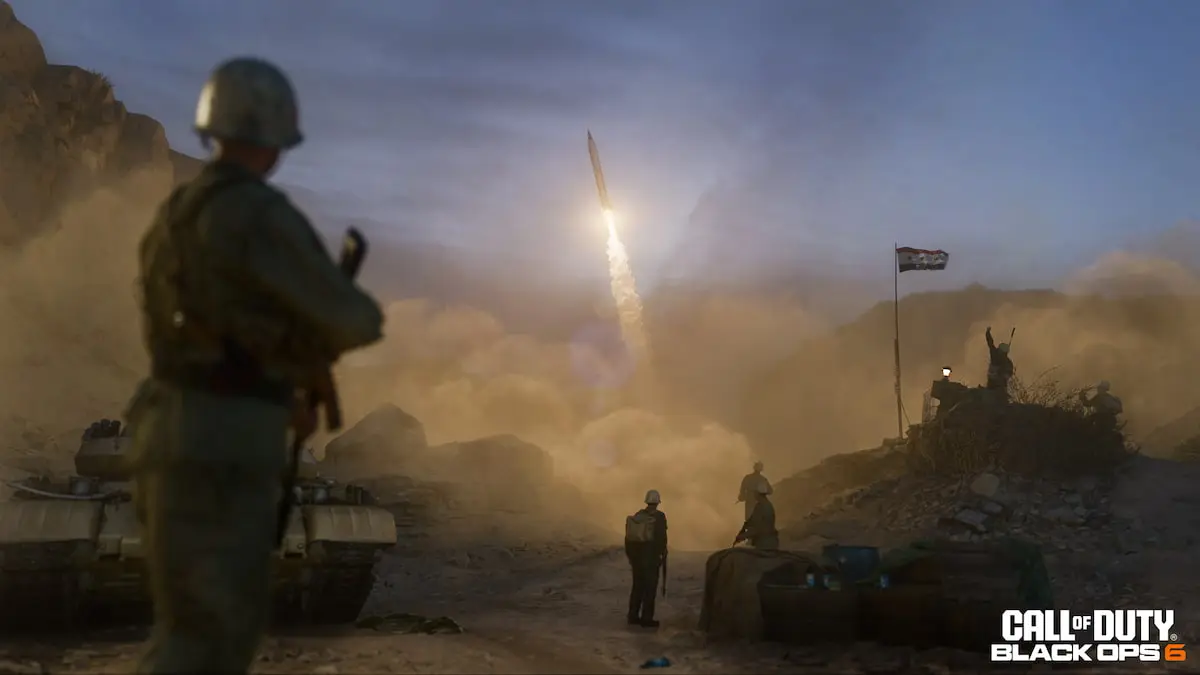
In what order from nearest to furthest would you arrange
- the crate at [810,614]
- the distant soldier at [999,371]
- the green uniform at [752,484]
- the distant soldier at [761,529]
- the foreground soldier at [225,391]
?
1. the foreground soldier at [225,391]
2. the crate at [810,614]
3. the distant soldier at [761,529]
4. the green uniform at [752,484]
5. the distant soldier at [999,371]

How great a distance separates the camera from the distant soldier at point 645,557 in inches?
416

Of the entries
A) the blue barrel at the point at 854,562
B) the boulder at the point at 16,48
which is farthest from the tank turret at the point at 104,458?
the boulder at the point at 16,48

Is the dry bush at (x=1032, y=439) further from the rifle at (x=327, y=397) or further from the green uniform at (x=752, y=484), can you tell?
the rifle at (x=327, y=397)

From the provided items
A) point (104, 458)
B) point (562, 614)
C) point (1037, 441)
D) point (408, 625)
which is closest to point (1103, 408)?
point (1037, 441)

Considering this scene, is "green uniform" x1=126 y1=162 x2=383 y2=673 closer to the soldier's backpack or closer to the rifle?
the rifle

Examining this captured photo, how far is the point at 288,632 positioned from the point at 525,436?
35823 mm

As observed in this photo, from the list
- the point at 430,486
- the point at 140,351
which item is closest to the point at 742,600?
the point at 430,486

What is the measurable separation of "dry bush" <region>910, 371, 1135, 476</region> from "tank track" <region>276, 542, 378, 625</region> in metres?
13.0

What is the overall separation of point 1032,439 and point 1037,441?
100 mm

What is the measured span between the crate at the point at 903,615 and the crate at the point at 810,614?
0.33ft

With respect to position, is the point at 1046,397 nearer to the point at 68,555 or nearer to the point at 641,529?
the point at 641,529

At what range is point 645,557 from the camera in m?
10.8

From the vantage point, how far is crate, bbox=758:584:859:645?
25.8 ft

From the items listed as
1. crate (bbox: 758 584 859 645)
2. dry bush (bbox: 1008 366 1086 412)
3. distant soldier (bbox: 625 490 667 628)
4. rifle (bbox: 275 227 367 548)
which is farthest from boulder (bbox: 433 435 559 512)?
rifle (bbox: 275 227 367 548)
